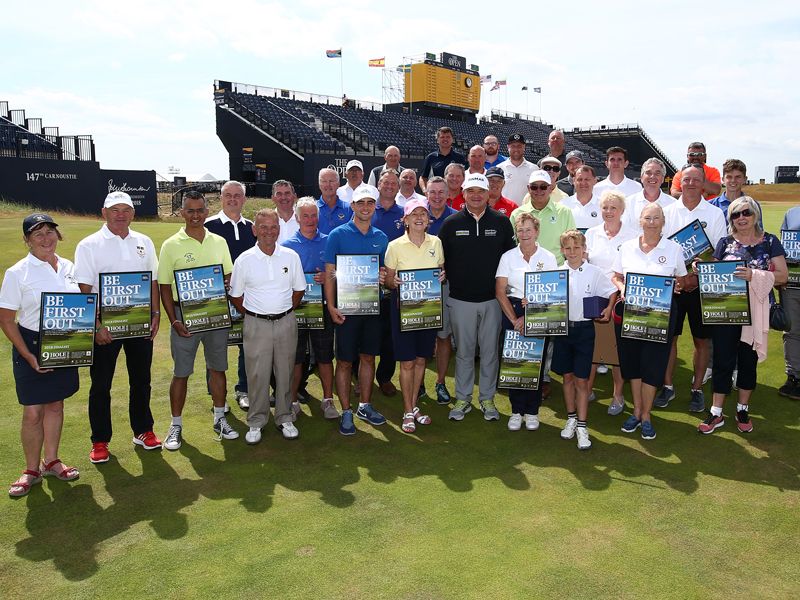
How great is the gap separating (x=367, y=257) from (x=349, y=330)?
70 cm

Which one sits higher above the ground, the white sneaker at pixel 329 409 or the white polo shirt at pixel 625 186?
the white polo shirt at pixel 625 186

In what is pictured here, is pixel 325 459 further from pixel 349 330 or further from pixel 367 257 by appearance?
pixel 367 257

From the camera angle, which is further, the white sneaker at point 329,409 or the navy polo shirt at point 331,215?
the navy polo shirt at point 331,215

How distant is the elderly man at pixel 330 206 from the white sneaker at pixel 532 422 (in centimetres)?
283

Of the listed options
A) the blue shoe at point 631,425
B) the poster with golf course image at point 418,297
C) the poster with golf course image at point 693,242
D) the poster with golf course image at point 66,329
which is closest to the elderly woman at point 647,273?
the blue shoe at point 631,425

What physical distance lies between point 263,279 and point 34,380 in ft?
6.06

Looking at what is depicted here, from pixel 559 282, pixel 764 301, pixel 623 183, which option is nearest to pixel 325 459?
pixel 559 282

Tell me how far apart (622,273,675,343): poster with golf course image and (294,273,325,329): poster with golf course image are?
2757 mm

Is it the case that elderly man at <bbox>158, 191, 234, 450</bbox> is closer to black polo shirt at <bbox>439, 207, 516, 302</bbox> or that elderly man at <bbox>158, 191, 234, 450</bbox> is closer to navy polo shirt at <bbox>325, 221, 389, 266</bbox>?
navy polo shirt at <bbox>325, 221, 389, 266</bbox>

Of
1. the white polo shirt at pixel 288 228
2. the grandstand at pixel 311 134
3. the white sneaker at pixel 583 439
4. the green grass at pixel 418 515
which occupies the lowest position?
the green grass at pixel 418 515

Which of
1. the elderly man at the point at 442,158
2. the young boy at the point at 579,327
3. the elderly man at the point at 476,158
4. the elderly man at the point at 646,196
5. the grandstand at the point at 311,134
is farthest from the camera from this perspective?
the grandstand at the point at 311,134

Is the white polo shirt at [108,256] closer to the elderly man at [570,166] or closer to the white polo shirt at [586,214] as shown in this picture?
the white polo shirt at [586,214]

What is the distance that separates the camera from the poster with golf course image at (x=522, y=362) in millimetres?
5676

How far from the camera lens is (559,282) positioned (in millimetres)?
5371
